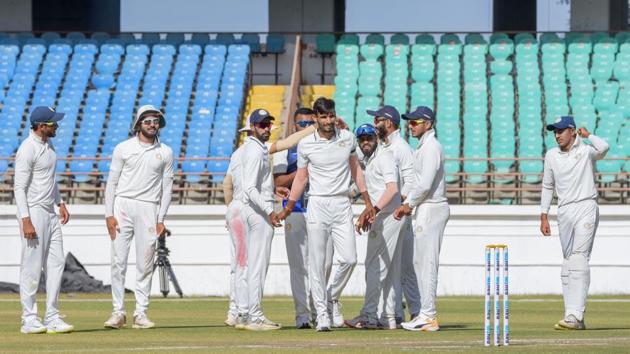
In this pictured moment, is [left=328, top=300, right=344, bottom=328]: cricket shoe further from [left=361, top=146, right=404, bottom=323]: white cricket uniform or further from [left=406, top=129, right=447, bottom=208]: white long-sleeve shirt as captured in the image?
[left=406, top=129, right=447, bottom=208]: white long-sleeve shirt

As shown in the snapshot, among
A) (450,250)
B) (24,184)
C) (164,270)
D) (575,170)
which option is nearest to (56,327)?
(24,184)

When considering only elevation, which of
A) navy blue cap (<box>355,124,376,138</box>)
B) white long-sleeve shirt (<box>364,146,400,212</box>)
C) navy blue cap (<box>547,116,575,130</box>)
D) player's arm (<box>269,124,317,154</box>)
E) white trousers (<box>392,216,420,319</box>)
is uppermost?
navy blue cap (<box>547,116,575,130</box>)

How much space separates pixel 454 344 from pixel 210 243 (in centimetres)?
1522

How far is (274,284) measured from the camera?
27.9m

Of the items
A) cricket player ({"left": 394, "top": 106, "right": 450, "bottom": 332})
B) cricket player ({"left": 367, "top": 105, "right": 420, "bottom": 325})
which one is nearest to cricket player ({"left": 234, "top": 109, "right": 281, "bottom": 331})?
cricket player ({"left": 367, "top": 105, "right": 420, "bottom": 325})

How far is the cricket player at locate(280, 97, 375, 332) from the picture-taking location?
50.6 ft

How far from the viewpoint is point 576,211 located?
54.6 feet

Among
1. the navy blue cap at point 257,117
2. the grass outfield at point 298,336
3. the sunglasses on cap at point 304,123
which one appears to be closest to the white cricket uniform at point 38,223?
the grass outfield at point 298,336

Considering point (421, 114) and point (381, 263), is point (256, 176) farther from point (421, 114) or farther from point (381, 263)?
point (421, 114)

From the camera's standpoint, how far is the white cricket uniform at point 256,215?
1573 centimetres

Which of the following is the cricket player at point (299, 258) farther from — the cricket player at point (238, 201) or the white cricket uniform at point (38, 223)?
the white cricket uniform at point (38, 223)

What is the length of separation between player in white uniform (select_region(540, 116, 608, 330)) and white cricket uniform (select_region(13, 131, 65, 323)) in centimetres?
516

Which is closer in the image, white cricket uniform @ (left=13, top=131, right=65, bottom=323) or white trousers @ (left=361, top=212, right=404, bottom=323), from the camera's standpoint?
white cricket uniform @ (left=13, top=131, right=65, bottom=323)

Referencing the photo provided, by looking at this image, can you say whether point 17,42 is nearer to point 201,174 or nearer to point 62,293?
point 201,174
